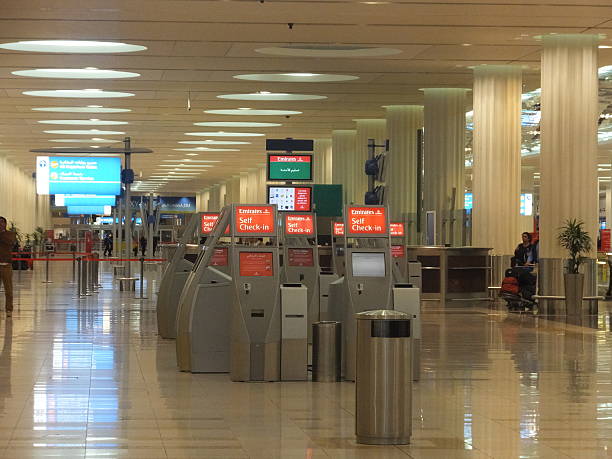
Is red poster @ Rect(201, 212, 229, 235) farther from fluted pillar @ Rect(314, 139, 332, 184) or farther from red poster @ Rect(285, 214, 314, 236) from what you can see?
fluted pillar @ Rect(314, 139, 332, 184)

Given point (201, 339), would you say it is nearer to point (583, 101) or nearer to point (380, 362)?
point (380, 362)

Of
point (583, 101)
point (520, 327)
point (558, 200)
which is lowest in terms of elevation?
point (520, 327)

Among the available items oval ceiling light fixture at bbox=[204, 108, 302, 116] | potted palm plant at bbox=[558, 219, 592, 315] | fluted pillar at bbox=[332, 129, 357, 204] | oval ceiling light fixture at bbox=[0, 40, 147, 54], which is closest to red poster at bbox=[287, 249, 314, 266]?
potted palm plant at bbox=[558, 219, 592, 315]

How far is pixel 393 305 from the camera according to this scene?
10.3 meters

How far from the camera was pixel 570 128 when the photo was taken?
1958 centimetres

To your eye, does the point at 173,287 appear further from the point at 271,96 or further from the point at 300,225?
the point at 271,96

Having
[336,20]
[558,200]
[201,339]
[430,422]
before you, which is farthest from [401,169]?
[430,422]

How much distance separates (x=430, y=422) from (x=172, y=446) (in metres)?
2.00

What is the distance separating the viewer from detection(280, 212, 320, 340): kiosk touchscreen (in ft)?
45.2

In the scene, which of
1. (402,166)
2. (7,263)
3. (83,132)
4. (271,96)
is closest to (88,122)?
(83,132)

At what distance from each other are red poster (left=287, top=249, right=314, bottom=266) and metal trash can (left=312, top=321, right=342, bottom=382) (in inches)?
153

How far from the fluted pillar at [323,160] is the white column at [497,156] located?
55.9 ft

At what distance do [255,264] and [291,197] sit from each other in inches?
526

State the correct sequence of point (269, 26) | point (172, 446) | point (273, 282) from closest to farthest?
point (172, 446), point (273, 282), point (269, 26)
